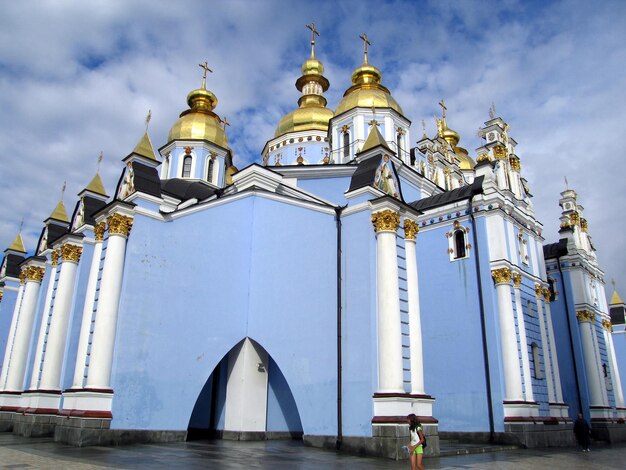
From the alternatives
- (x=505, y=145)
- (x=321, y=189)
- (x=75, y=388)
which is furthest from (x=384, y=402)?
(x=505, y=145)

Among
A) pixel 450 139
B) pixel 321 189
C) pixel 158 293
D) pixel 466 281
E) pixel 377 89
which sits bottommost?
pixel 158 293

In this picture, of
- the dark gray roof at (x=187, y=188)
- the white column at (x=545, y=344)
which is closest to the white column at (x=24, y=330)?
the dark gray roof at (x=187, y=188)

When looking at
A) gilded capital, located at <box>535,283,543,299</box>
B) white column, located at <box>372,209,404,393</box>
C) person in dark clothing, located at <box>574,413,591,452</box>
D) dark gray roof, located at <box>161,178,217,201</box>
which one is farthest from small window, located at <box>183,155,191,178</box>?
person in dark clothing, located at <box>574,413,591,452</box>

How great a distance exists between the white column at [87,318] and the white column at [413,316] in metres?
7.53

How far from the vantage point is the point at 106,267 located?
12.5 m

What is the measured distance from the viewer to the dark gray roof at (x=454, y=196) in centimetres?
1814

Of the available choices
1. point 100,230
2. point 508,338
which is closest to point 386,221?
point 508,338

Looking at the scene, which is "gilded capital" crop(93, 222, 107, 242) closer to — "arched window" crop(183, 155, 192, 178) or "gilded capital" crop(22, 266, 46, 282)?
"gilded capital" crop(22, 266, 46, 282)

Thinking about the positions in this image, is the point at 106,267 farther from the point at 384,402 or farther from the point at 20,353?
the point at 20,353

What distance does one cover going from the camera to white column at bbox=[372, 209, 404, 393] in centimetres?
1120

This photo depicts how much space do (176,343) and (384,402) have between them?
5337 millimetres

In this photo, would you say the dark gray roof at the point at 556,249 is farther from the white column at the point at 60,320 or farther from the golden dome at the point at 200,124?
the white column at the point at 60,320

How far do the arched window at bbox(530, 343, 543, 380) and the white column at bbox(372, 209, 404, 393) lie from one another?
8320 mm

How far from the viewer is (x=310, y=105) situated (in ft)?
92.9
